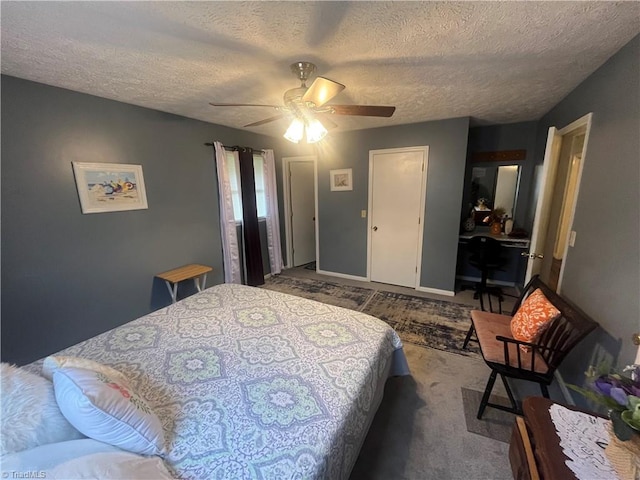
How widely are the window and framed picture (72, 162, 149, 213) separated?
119 cm

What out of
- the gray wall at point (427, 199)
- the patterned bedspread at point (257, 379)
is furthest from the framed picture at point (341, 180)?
the patterned bedspread at point (257, 379)

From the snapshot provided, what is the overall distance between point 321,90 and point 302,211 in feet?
11.5

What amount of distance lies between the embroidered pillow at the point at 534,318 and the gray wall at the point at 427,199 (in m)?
1.70

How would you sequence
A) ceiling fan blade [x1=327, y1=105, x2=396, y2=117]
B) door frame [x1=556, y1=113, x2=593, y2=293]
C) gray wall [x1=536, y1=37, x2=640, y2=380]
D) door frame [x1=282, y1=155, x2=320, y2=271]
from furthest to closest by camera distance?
door frame [x1=282, y1=155, x2=320, y2=271], door frame [x1=556, y1=113, x2=593, y2=293], ceiling fan blade [x1=327, y1=105, x2=396, y2=117], gray wall [x1=536, y1=37, x2=640, y2=380]

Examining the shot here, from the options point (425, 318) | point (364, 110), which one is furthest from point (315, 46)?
point (425, 318)

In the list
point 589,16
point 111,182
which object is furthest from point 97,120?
point 589,16

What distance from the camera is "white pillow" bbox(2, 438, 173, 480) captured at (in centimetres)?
69

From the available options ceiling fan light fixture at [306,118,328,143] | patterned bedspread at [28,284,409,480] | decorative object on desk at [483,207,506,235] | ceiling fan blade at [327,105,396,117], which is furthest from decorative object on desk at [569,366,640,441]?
decorative object on desk at [483,207,506,235]

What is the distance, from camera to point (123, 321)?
2.68 m

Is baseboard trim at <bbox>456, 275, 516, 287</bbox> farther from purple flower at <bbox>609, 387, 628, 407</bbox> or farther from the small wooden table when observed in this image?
the small wooden table

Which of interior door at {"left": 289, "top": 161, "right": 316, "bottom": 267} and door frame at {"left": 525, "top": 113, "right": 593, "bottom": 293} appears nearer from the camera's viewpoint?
door frame at {"left": 525, "top": 113, "right": 593, "bottom": 293}

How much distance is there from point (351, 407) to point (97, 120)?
3.13m

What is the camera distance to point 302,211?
502cm

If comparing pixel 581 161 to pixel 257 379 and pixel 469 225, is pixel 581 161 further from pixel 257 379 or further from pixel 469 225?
pixel 257 379
